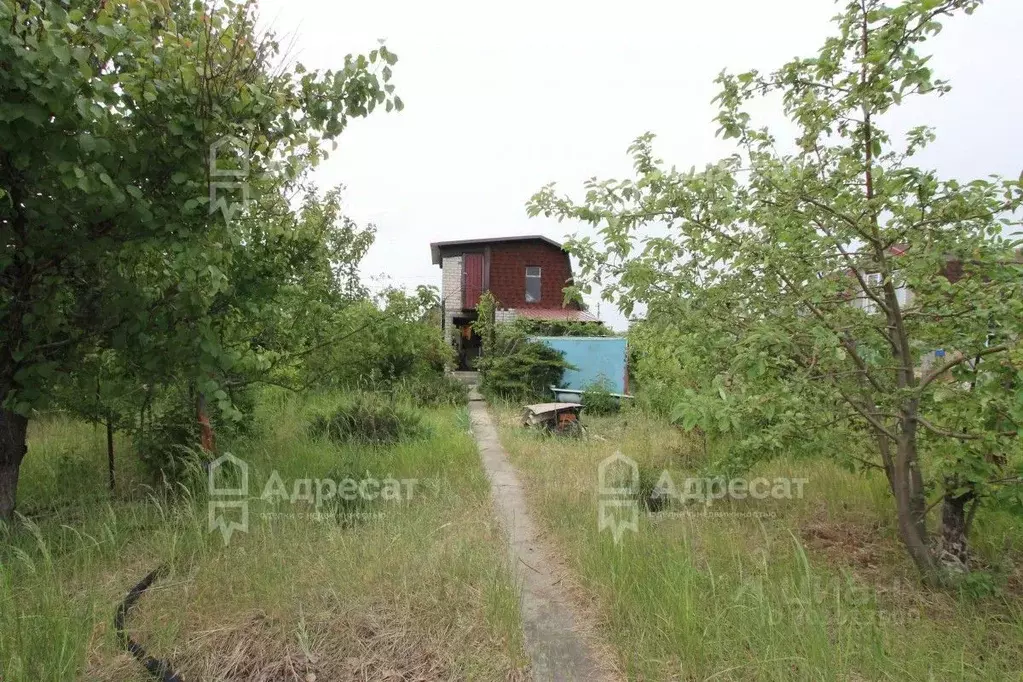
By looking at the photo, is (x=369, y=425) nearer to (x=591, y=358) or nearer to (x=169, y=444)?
(x=169, y=444)

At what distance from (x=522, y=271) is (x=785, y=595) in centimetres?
1968

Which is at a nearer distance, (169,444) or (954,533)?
(954,533)

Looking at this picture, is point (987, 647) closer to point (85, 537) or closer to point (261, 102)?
point (261, 102)

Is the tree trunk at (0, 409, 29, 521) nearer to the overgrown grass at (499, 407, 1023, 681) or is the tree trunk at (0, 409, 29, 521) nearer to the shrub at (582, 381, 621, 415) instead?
the overgrown grass at (499, 407, 1023, 681)

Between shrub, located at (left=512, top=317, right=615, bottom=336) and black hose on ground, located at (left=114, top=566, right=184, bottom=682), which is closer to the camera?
black hose on ground, located at (left=114, top=566, right=184, bottom=682)

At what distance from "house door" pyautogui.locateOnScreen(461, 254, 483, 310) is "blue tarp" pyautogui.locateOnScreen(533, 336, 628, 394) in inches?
360

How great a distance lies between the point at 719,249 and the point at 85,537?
4435mm

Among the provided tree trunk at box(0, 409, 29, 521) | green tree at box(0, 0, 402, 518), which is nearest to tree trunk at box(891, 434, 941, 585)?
green tree at box(0, 0, 402, 518)

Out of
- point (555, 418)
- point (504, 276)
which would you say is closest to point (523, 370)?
point (555, 418)

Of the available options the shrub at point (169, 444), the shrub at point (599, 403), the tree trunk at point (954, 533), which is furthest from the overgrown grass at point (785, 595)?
the shrub at point (599, 403)

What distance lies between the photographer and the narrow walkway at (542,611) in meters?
2.53

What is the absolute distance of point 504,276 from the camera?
71.8 feet

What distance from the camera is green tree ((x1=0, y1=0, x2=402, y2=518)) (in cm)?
259

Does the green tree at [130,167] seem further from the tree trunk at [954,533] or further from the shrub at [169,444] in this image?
the tree trunk at [954,533]
